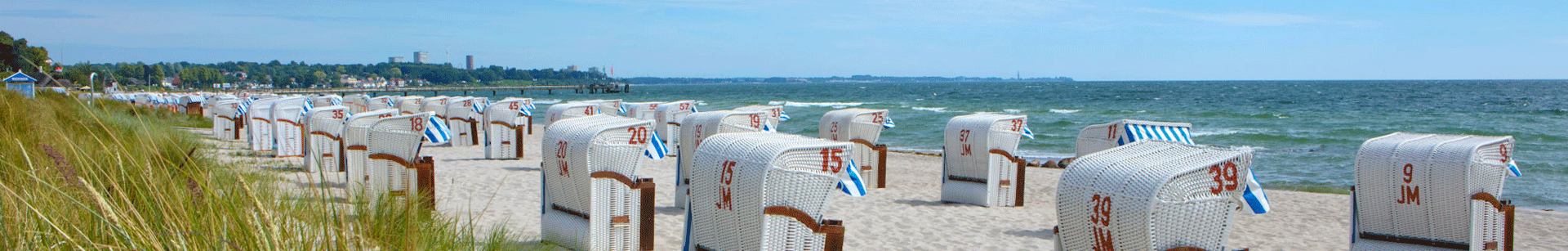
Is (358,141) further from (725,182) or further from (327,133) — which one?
(725,182)

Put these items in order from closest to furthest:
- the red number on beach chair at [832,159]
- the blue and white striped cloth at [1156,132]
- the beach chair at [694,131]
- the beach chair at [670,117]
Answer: the red number on beach chair at [832,159] < the blue and white striped cloth at [1156,132] < the beach chair at [694,131] < the beach chair at [670,117]

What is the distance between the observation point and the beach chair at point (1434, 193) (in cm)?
603

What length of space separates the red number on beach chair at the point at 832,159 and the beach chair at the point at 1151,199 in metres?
1.11

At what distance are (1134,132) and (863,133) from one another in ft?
12.8

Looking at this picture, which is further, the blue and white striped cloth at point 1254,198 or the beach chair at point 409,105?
the beach chair at point 409,105

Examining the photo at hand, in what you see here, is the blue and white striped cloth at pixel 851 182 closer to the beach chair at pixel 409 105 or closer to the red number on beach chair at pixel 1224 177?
the red number on beach chair at pixel 1224 177

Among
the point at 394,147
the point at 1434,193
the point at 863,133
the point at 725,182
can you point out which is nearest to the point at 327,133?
the point at 394,147

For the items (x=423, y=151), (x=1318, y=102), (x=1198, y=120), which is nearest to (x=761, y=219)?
(x=423, y=151)

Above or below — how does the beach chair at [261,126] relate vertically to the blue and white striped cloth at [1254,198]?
below

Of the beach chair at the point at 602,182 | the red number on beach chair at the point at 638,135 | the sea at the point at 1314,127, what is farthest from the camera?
the sea at the point at 1314,127

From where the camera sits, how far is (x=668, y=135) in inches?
684

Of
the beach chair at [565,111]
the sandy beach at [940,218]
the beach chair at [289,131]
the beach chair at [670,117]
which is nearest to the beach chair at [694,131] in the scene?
the sandy beach at [940,218]

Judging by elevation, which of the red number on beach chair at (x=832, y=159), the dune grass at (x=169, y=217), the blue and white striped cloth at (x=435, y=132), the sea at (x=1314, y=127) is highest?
the red number on beach chair at (x=832, y=159)

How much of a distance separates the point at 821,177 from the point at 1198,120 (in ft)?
140
